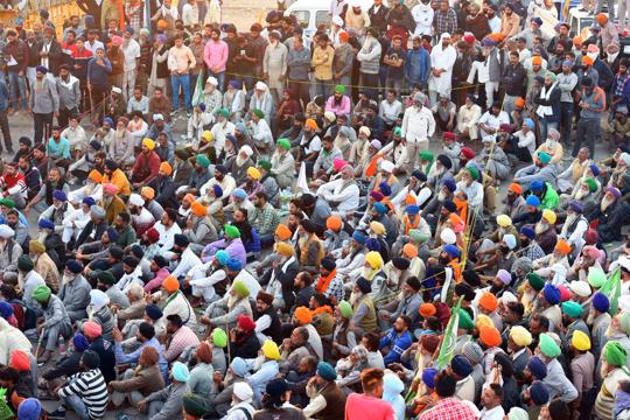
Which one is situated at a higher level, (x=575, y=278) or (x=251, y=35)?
(x=251, y=35)

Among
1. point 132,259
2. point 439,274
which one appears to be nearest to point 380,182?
point 439,274

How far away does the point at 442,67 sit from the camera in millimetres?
21172

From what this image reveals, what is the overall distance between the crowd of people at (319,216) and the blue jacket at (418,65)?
4 centimetres

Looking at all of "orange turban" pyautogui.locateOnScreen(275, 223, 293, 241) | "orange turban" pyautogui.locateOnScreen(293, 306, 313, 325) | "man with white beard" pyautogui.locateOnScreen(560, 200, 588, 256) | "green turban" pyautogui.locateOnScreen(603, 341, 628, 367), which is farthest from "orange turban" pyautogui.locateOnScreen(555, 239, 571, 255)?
"orange turban" pyautogui.locateOnScreen(293, 306, 313, 325)

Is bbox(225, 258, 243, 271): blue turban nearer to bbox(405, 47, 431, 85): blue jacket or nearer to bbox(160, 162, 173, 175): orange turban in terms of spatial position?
bbox(160, 162, 173, 175): orange turban

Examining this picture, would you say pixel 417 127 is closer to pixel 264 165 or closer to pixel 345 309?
pixel 264 165

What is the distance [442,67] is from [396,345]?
29.2 ft

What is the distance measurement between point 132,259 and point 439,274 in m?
3.79

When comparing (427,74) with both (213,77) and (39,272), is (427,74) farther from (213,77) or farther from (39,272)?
(39,272)

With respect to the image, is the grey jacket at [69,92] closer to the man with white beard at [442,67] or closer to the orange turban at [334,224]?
the man with white beard at [442,67]

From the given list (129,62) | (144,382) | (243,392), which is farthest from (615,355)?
(129,62)

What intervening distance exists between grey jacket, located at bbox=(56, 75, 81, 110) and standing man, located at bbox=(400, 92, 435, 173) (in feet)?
19.0

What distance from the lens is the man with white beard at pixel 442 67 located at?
2117 cm

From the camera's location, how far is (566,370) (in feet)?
41.7
